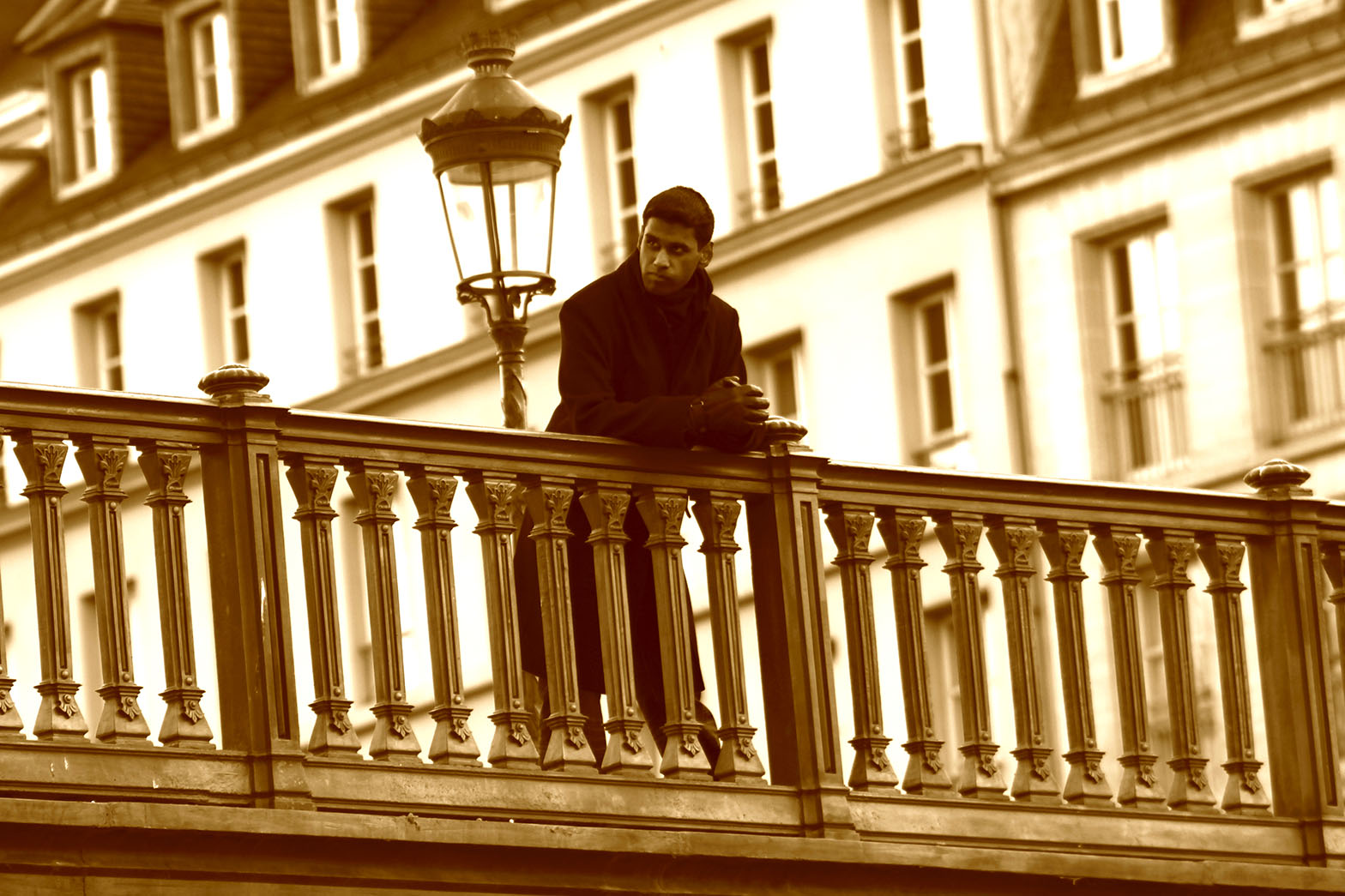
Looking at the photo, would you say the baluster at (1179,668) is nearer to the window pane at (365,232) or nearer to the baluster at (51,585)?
the baluster at (51,585)

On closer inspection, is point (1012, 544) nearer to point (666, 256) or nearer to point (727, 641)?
point (727, 641)

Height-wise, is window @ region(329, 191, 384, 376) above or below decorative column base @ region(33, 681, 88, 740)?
above

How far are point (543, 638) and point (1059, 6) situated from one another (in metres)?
33.2

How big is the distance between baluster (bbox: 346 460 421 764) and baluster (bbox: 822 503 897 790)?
162cm

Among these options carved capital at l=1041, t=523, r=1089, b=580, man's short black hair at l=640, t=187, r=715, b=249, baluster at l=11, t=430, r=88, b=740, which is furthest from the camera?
carved capital at l=1041, t=523, r=1089, b=580

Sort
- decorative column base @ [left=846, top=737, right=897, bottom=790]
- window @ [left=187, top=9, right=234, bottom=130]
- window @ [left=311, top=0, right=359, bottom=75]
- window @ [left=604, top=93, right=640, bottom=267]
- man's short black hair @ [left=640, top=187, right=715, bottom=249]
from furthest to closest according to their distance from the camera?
1. window @ [left=187, top=9, right=234, bottom=130]
2. window @ [left=311, top=0, right=359, bottom=75]
3. window @ [left=604, top=93, right=640, bottom=267]
4. decorative column base @ [left=846, top=737, right=897, bottom=790]
5. man's short black hair @ [left=640, top=187, right=715, bottom=249]

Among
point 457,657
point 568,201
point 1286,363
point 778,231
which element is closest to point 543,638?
point 457,657

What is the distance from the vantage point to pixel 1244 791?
17375mm

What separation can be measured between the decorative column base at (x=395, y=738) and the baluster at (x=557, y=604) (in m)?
0.54

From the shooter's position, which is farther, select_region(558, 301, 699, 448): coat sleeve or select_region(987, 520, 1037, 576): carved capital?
select_region(987, 520, 1037, 576): carved capital

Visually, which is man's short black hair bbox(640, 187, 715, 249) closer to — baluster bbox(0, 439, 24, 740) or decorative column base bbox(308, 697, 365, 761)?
decorative column base bbox(308, 697, 365, 761)

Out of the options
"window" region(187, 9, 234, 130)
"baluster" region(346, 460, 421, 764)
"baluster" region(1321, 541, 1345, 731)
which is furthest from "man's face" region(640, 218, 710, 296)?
"window" region(187, 9, 234, 130)

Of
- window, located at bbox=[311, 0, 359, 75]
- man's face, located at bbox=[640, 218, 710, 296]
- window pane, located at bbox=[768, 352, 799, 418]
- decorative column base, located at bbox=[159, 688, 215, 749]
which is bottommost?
decorative column base, located at bbox=[159, 688, 215, 749]

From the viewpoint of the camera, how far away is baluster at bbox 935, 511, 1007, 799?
16.6 m
